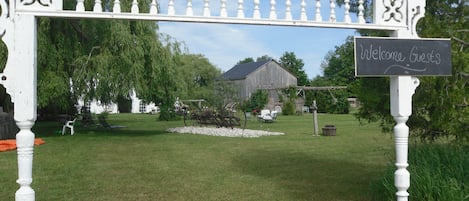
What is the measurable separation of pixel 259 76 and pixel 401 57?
45.5 metres

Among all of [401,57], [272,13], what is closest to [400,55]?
[401,57]

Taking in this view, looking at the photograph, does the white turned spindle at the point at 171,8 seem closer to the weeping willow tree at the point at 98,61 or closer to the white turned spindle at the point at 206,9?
the white turned spindle at the point at 206,9

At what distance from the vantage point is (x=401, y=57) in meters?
4.16

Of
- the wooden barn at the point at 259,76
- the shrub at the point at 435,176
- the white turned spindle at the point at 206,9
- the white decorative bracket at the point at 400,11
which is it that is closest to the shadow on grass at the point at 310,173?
the shrub at the point at 435,176

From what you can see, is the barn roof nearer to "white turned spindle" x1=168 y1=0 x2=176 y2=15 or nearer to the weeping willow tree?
the weeping willow tree

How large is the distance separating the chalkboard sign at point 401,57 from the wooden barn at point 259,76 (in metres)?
42.4

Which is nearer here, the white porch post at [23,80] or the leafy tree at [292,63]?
the white porch post at [23,80]

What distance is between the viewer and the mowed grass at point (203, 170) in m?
6.37

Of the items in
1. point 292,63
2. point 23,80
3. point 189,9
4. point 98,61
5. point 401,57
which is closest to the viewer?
point 23,80

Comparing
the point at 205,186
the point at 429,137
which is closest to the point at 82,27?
the point at 205,186

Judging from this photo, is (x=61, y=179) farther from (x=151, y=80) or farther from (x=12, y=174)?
(x=151, y=80)

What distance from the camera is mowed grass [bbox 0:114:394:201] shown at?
6.37 m

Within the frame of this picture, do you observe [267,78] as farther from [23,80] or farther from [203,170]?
[23,80]

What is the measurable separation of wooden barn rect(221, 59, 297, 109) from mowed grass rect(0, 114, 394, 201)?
3476 centimetres
